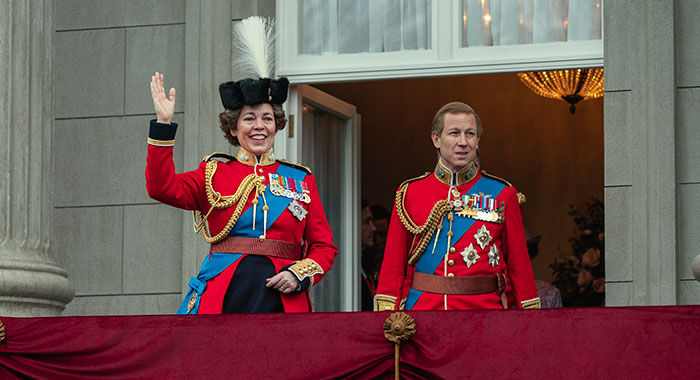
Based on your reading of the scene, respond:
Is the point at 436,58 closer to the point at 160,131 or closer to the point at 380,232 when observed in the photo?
the point at 380,232

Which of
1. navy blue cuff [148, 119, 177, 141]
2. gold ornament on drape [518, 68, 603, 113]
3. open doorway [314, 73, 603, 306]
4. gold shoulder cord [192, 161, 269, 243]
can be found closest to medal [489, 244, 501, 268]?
gold shoulder cord [192, 161, 269, 243]

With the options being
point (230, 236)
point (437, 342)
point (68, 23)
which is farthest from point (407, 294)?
point (68, 23)

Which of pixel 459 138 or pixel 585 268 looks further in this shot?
pixel 585 268

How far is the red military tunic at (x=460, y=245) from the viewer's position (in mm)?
5621

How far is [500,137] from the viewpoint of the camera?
1249 cm

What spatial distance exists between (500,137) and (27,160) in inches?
274

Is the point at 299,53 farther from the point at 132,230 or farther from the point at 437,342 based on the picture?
the point at 437,342

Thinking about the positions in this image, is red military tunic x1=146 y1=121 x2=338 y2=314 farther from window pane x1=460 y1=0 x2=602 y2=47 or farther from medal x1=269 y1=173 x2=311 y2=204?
window pane x1=460 y1=0 x2=602 y2=47

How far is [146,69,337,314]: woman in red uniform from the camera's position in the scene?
5242mm

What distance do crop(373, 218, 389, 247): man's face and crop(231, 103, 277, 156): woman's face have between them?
371 cm

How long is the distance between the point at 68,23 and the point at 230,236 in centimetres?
315

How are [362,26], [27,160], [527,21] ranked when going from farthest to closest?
[362,26], [527,21], [27,160]

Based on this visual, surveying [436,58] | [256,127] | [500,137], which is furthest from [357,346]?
[500,137]

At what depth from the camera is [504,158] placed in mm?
12461
